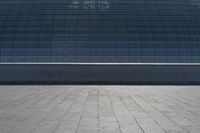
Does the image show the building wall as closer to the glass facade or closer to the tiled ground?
the glass facade

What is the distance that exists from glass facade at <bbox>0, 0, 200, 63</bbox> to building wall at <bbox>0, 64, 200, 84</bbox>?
1.20 metres

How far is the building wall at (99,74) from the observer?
5431 cm

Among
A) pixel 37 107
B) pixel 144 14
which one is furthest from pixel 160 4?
pixel 37 107

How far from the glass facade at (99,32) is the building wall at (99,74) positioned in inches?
47.1

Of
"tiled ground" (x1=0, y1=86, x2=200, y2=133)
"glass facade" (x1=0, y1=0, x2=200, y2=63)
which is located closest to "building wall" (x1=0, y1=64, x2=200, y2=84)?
"glass facade" (x1=0, y1=0, x2=200, y2=63)

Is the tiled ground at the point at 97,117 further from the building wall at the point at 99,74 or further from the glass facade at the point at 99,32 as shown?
the glass facade at the point at 99,32

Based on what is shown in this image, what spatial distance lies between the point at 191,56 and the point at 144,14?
1093 cm

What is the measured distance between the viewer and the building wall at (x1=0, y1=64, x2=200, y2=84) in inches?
2138

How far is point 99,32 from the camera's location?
57375 mm

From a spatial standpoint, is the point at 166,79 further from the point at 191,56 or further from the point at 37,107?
the point at 37,107

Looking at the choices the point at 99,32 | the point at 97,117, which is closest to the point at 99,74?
the point at 99,32

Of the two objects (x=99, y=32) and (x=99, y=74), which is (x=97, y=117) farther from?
(x=99, y=32)

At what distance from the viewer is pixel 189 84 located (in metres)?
54.9

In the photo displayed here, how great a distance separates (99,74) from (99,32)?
7.22 metres
